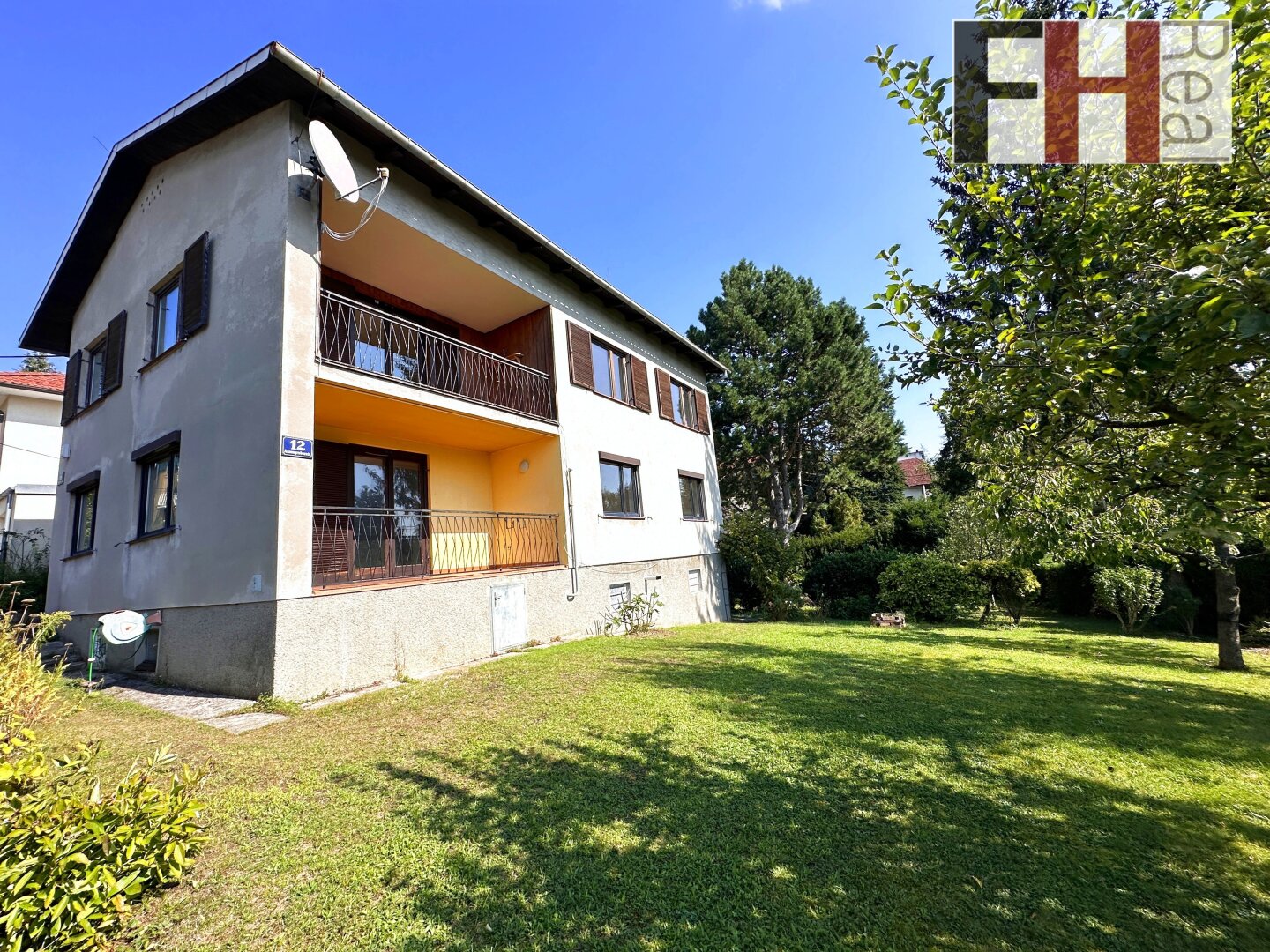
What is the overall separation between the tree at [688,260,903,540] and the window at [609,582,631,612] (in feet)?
38.3

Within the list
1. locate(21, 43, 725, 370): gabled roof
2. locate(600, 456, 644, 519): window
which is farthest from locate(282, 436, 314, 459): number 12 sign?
locate(600, 456, 644, 519): window

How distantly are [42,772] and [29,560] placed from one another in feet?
59.6

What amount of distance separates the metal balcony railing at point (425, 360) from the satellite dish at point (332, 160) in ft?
4.78

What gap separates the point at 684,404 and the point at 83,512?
15.2m

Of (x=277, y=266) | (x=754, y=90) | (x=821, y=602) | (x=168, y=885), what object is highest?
(x=754, y=90)

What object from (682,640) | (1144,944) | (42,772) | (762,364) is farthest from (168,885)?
(762,364)

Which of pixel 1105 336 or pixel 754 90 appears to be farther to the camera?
pixel 754 90

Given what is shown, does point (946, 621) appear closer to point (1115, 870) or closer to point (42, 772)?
point (1115, 870)

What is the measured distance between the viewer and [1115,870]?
283 cm

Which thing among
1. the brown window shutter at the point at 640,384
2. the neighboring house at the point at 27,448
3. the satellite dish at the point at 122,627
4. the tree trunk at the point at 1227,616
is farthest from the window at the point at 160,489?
the tree trunk at the point at 1227,616

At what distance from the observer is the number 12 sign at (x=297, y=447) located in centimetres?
643

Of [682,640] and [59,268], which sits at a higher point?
[59,268]

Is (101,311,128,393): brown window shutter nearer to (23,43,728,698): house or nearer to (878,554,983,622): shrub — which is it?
(23,43,728,698): house

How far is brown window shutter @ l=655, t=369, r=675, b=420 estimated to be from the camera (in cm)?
1526
